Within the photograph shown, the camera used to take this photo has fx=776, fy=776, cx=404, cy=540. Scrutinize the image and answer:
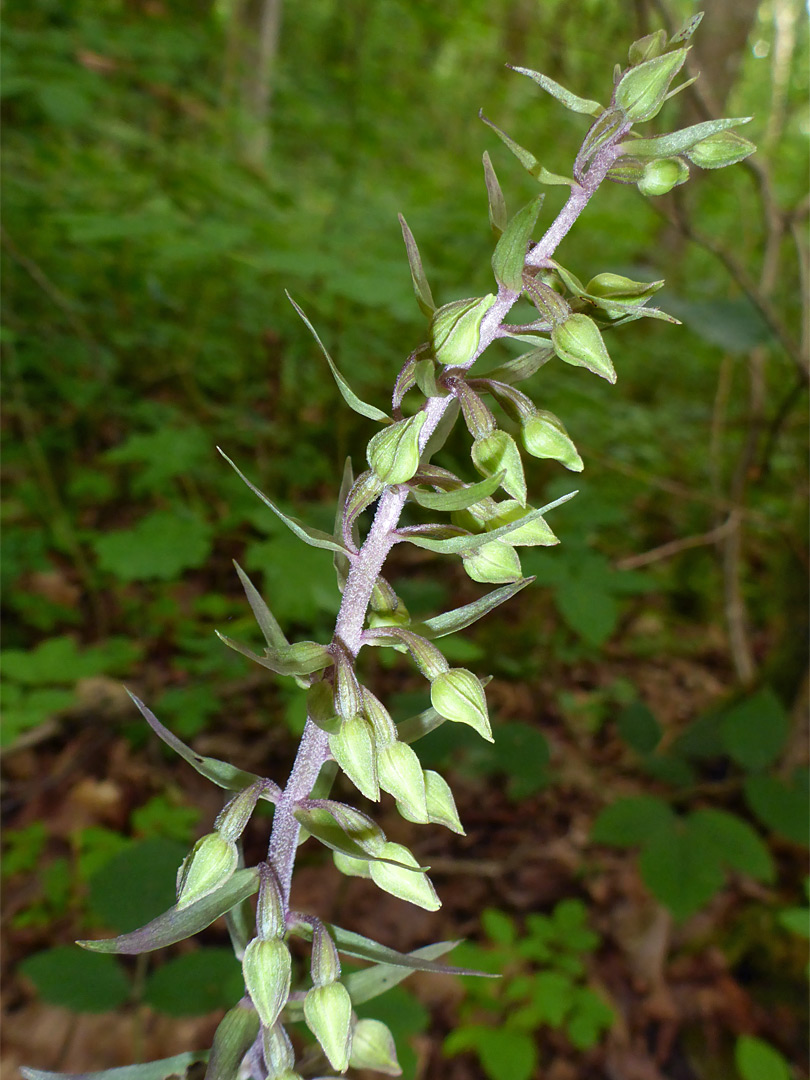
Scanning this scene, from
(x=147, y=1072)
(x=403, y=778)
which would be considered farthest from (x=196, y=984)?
(x=403, y=778)

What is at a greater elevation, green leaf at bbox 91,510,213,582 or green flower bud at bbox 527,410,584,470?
green flower bud at bbox 527,410,584,470

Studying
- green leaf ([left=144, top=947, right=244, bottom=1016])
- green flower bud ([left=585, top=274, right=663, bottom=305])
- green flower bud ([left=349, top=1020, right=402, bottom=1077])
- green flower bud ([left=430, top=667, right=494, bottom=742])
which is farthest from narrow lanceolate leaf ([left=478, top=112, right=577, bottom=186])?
green leaf ([left=144, top=947, right=244, bottom=1016])

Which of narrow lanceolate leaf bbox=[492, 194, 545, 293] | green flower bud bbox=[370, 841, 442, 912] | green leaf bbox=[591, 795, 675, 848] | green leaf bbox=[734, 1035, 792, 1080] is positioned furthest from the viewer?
green leaf bbox=[591, 795, 675, 848]

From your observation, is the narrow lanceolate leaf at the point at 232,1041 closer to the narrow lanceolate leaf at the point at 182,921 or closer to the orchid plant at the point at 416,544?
the orchid plant at the point at 416,544

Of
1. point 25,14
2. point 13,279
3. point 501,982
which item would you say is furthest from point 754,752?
point 25,14

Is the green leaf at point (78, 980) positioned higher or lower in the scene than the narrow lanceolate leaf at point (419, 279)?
lower

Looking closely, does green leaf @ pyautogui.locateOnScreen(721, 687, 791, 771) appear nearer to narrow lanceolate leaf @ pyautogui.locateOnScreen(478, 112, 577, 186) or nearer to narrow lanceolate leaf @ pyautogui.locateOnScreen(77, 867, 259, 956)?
narrow lanceolate leaf @ pyautogui.locateOnScreen(77, 867, 259, 956)

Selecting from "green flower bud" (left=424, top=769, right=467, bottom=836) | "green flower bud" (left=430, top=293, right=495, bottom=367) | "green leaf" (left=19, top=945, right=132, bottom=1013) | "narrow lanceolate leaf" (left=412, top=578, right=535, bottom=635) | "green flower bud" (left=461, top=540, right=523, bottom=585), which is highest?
"green flower bud" (left=430, top=293, right=495, bottom=367)

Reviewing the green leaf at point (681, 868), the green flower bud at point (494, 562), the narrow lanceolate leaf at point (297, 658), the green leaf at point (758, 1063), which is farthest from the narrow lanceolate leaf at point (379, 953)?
the green leaf at point (681, 868)
